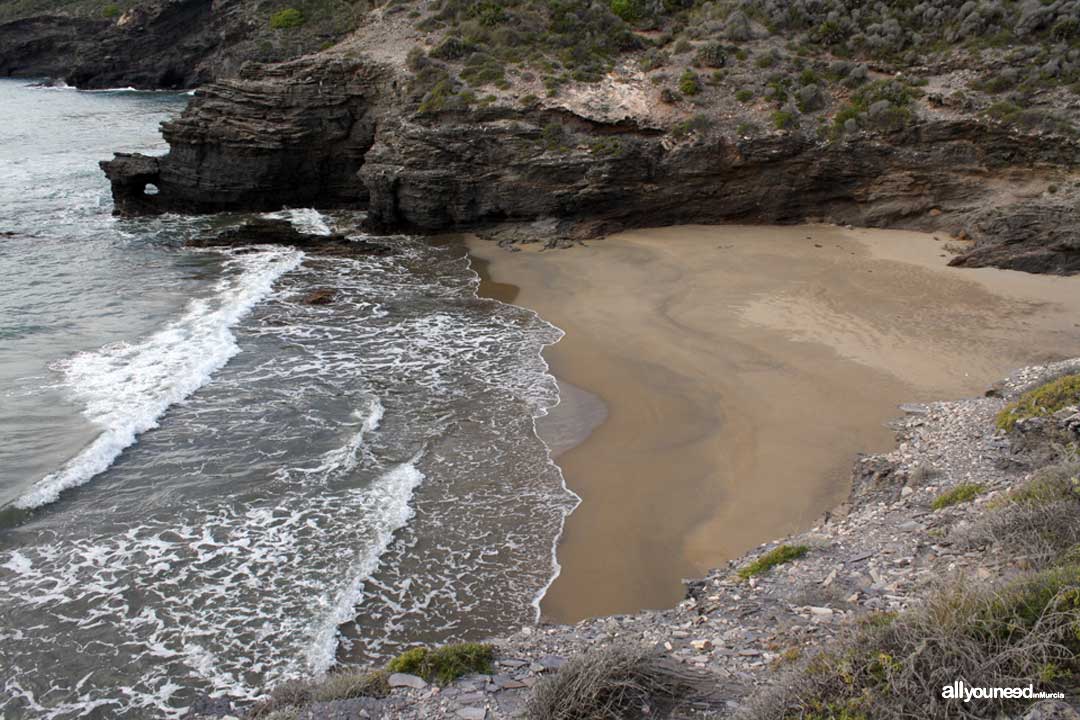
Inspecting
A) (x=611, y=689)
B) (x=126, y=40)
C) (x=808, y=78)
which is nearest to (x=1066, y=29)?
(x=808, y=78)

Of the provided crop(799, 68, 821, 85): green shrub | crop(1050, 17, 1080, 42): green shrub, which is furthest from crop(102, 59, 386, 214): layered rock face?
crop(1050, 17, 1080, 42): green shrub

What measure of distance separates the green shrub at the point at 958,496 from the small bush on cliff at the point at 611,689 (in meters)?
4.57

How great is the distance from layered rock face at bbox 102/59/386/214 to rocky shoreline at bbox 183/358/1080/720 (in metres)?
24.0

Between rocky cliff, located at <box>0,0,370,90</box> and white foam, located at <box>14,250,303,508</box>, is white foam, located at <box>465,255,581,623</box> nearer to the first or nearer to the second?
white foam, located at <box>14,250,303,508</box>

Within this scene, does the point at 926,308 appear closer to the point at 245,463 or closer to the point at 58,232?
the point at 245,463

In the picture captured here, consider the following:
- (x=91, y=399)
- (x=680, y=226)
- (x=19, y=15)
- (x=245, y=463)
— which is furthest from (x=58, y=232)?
(x=19, y=15)

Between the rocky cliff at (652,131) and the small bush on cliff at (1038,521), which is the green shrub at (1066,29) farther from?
the small bush on cliff at (1038,521)

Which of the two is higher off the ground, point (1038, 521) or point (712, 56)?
point (712, 56)

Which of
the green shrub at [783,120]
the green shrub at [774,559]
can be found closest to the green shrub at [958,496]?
the green shrub at [774,559]

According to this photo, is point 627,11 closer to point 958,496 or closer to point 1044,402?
point 1044,402

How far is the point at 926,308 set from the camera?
18.9 m

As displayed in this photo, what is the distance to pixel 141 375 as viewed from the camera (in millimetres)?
16016

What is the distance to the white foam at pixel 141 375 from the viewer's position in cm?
1266

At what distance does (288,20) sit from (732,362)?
3398cm
